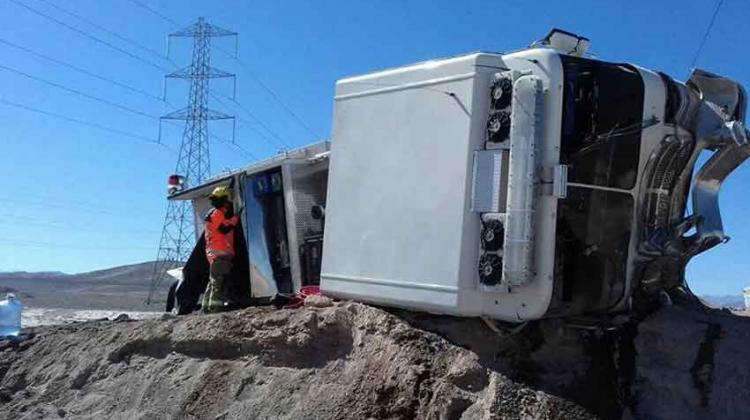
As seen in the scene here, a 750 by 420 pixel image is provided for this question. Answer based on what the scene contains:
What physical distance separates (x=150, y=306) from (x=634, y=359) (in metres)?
31.4

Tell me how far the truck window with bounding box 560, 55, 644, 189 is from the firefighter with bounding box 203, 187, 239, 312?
4187 mm

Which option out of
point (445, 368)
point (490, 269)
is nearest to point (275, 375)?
point (445, 368)

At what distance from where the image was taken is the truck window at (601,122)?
5176 mm

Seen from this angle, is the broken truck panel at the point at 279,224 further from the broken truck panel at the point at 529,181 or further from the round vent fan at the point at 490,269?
the round vent fan at the point at 490,269

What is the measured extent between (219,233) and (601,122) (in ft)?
14.3

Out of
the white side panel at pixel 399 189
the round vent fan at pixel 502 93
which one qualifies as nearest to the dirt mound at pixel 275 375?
the white side panel at pixel 399 189

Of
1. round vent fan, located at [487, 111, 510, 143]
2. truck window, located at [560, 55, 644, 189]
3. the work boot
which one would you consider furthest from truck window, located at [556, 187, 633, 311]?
the work boot

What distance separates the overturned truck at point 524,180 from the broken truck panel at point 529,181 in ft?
0.03

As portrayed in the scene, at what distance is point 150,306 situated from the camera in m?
34.4

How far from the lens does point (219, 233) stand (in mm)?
8219

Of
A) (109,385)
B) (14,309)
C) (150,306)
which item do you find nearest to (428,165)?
(109,385)

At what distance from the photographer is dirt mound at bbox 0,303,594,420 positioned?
500 cm

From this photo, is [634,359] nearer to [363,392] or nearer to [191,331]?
[363,392]

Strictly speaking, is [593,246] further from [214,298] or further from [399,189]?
[214,298]
